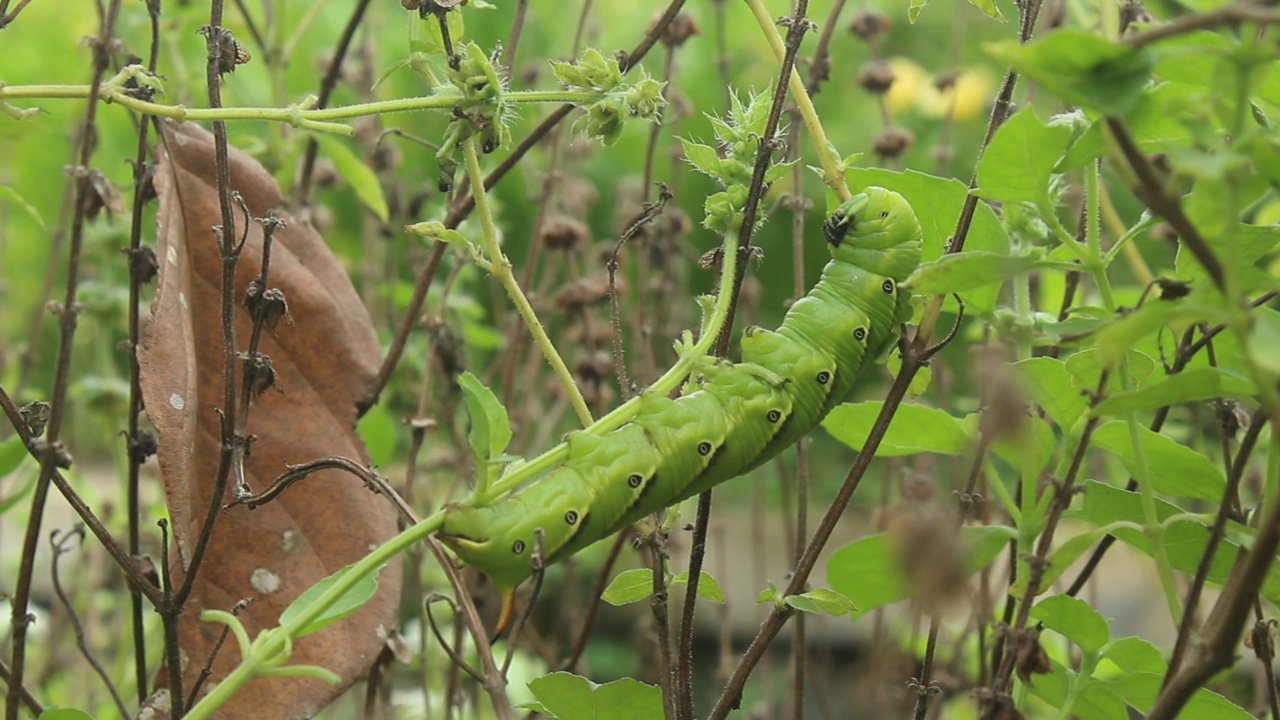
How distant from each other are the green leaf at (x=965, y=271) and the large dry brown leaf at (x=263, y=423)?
49 cm

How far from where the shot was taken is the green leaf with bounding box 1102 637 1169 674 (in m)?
0.84

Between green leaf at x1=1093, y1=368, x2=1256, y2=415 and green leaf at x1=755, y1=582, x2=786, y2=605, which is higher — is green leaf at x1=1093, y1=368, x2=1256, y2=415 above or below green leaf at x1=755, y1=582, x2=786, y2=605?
above

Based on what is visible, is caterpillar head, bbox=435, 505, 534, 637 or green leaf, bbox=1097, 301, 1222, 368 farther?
caterpillar head, bbox=435, 505, 534, 637

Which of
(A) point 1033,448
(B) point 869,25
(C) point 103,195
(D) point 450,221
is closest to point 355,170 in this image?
(D) point 450,221

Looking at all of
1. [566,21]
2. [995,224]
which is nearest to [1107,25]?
[995,224]

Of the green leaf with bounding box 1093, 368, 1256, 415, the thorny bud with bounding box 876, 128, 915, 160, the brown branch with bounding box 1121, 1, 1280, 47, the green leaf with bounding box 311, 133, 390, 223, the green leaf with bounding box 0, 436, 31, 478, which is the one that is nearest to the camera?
the brown branch with bounding box 1121, 1, 1280, 47

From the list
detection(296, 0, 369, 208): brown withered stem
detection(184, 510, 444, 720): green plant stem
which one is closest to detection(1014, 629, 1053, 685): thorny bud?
detection(184, 510, 444, 720): green plant stem

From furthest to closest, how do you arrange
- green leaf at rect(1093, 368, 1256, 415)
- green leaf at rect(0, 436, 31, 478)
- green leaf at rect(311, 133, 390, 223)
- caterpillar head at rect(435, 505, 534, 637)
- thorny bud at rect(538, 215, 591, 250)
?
1. thorny bud at rect(538, 215, 591, 250)
2. green leaf at rect(311, 133, 390, 223)
3. green leaf at rect(0, 436, 31, 478)
4. caterpillar head at rect(435, 505, 534, 637)
5. green leaf at rect(1093, 368, 1256, 415)

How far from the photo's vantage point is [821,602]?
0.80m

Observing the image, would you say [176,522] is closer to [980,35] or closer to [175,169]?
[175,169]

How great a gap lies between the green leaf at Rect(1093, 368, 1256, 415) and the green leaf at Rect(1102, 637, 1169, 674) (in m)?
0.26

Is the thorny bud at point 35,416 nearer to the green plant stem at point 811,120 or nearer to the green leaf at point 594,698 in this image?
the green leaf at point 594,698

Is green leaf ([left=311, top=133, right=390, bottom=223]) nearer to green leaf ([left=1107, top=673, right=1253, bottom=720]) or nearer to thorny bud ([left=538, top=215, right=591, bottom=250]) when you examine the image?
thorny bud ([left=538, top=215, right=591, bottom=250])

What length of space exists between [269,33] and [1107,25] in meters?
1.03
